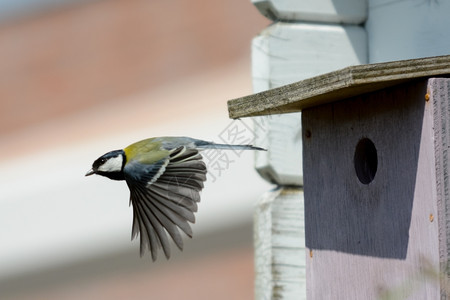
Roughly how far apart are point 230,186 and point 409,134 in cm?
270

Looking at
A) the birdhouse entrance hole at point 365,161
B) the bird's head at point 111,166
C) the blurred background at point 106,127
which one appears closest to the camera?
the birdhouse entrance hole at point 365,161

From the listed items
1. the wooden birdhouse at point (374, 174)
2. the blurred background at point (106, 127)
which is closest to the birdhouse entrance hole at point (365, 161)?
the wooden birdhouse at point (374, 174)

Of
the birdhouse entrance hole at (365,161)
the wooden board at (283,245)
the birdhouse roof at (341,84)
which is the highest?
the birdhouse roof at (341,84)

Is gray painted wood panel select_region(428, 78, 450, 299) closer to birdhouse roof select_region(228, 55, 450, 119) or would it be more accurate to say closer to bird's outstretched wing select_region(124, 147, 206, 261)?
birdhouse roof select_region(228, 55, 450, 119)

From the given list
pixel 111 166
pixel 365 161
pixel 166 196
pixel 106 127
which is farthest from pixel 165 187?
pixel 106 127

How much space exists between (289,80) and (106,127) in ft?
8.91

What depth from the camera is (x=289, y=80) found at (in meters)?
2.24

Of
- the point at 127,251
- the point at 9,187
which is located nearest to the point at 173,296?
the point at 127,251

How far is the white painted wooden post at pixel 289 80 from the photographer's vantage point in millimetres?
2244

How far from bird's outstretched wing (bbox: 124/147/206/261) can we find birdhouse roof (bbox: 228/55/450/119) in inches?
A: 13.6

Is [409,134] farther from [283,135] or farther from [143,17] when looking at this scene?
[143,17]

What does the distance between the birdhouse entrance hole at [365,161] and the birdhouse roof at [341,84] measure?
9cm

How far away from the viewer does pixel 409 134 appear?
1607 mm

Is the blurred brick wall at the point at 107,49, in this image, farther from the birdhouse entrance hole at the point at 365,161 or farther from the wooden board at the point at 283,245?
the birdhouse entrance hole at the point at 365,161
